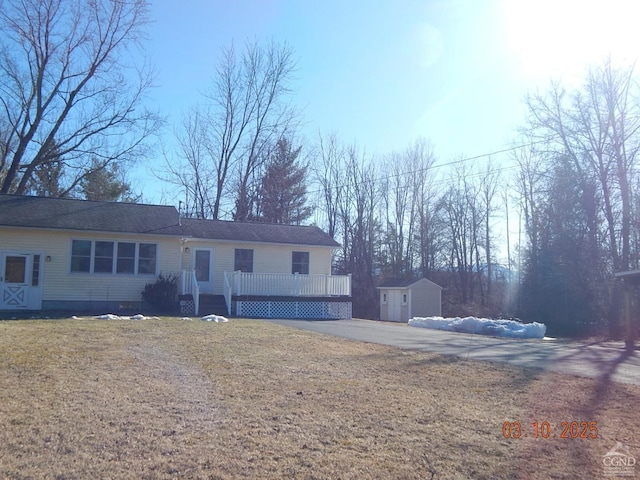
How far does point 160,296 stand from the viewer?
67.8 ft

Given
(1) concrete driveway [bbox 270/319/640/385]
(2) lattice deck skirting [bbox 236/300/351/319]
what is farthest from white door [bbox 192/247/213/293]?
(1) concrete driveway [bbox 270/319/640/385]

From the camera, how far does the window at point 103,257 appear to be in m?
20.6

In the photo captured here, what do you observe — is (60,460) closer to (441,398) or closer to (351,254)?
(441,398)

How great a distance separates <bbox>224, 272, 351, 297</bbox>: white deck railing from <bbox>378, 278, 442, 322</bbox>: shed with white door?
11.4 m

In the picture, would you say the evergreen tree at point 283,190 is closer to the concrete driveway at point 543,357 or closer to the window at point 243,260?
the window at point 243,260

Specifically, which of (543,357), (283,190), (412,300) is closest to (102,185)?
(283,190)

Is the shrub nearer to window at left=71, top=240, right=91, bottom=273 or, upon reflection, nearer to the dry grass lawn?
window at left=71, top=240, right=91, bottom=273

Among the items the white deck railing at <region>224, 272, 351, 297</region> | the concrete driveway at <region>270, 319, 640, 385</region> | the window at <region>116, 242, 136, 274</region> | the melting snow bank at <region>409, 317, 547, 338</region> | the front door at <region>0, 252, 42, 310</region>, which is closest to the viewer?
the concrete driveway at <region>270, 319, 640, 385</region>

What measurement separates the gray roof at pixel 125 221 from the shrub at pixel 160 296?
1914 millimetres

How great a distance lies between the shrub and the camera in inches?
811

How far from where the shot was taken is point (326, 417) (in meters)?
5.82

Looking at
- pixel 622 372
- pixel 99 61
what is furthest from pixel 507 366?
pixel 99 61

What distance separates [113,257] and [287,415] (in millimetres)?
16601

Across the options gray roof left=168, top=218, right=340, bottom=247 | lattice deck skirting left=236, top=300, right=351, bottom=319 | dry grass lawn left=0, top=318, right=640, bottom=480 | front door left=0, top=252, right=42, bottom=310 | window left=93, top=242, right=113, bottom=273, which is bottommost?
dry grass lawn left=0, top=318, right=640, bottom=480
